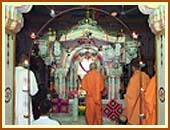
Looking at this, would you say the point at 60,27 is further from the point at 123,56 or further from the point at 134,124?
the point at 134,124

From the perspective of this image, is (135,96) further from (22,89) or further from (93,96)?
(22,89)

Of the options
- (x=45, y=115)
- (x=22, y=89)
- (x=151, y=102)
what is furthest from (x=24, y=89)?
(x=151, y=102)

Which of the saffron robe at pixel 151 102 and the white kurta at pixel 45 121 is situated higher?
the saffron robe at pixel 151 102

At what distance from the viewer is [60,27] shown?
409 cm

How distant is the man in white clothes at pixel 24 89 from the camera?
4070 millimetres

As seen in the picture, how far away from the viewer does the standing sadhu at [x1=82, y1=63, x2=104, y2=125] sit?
4070mm

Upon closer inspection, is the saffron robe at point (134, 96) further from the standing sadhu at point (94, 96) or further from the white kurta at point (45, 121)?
the white kurta at point (45, 121)

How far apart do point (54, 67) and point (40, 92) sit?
0.25 meters

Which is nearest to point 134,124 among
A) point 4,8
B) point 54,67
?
point 54,67

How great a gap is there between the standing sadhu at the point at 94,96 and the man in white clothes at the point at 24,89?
17.7 inches

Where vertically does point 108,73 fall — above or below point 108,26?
below

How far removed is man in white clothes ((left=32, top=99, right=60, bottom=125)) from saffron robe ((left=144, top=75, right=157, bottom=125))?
2.56 ft

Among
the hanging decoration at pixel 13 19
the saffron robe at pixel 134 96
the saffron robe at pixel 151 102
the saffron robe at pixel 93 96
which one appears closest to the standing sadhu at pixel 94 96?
the saffron robe at pixel 93 96

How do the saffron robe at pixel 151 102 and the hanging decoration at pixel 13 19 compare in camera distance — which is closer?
the hanging decoration at pixel 13 19
